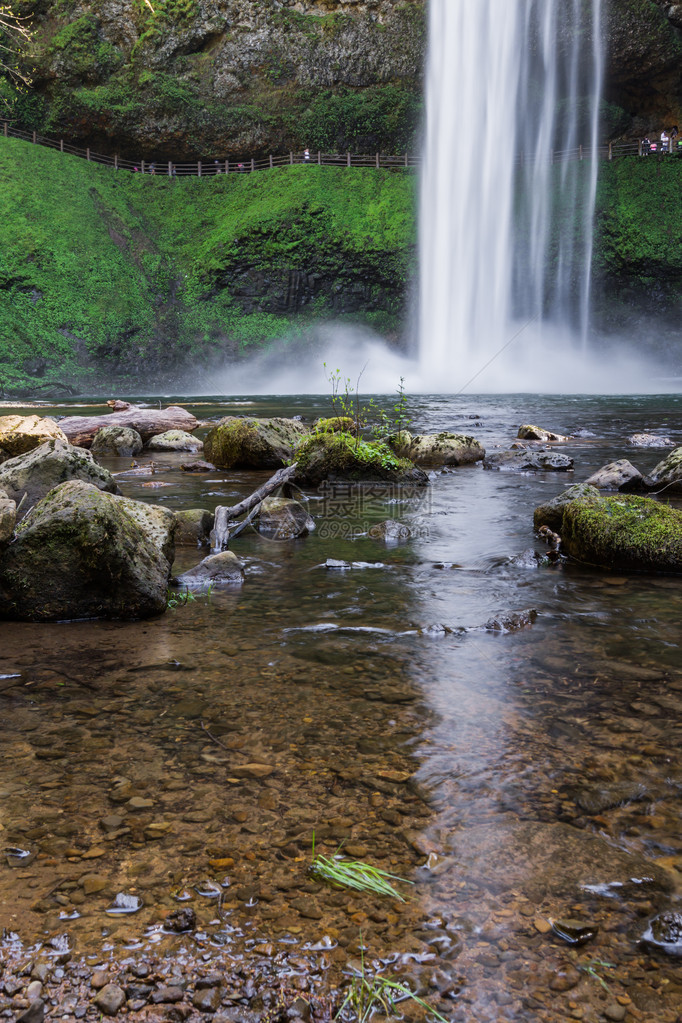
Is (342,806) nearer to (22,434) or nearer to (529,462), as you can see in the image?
(22,434)

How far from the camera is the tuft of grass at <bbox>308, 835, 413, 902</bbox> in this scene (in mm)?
1972

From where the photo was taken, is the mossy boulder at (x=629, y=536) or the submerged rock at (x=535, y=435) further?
the submerged rock at (x=535, y=435)

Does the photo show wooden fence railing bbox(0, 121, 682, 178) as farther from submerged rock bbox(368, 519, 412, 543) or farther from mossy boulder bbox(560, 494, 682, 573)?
mossy boulder bbox(560, 494, 682, 573)

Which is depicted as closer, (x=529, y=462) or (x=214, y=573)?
(x=214, y=573)

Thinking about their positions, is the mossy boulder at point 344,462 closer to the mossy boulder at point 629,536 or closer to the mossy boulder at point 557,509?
the mossy boulder at point 557,509

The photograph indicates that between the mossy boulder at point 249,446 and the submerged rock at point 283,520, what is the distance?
363cm

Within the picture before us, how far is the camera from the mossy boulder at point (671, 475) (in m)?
8.52

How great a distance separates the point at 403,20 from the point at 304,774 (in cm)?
5521

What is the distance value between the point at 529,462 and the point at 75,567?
800cm

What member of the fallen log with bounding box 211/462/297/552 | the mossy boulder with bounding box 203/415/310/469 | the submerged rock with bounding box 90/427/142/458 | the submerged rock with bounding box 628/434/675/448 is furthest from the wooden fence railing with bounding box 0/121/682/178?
the fallen log with bounding box 211/462/297/552

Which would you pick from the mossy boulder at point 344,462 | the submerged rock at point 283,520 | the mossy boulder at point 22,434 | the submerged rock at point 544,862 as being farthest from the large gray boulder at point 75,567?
the mossy boulder at point 22,434

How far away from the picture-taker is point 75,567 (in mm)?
4219

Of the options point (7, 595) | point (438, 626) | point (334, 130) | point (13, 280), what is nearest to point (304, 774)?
point (438, 626)

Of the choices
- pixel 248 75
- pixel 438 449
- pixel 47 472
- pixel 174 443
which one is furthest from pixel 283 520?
pixel 248 75
